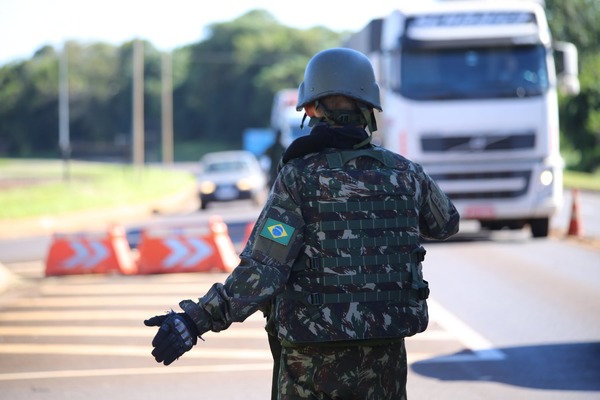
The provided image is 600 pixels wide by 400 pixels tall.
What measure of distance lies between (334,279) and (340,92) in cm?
66

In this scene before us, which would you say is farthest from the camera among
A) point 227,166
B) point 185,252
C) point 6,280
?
point 227,166

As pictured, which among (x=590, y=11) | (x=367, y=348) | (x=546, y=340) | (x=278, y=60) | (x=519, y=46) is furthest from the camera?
(x=278, y=60)

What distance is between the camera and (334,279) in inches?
157

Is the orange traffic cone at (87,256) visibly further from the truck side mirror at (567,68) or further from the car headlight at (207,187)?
the car headlight at (207,187)

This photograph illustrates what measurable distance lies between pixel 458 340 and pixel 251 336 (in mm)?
1816

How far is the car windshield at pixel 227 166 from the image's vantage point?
3784cm

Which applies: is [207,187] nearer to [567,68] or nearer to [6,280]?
[567,68]

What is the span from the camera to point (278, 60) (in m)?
136

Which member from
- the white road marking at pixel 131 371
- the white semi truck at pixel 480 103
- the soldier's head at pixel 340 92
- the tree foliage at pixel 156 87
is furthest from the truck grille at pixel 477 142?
the tree foliage at pixel 156 87

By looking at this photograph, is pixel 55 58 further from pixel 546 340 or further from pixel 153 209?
pixel 546 340

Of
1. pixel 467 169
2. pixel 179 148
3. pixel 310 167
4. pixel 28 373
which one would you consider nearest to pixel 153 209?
pixel 467 169

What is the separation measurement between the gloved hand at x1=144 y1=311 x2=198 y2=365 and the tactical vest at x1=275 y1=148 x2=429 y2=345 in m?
0.32

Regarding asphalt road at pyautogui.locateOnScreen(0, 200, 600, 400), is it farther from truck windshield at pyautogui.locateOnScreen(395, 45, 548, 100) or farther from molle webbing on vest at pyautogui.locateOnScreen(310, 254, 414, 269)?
molle webbing on vest at pyautogui.locateOnScreen(310, 254, 414, 269)

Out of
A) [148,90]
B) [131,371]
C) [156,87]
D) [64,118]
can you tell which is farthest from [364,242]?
[148,90]
